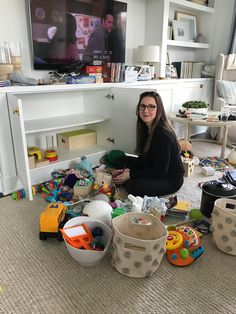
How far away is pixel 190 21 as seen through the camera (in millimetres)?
3598

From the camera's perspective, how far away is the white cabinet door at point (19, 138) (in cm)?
163

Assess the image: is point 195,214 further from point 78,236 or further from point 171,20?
point 171,20

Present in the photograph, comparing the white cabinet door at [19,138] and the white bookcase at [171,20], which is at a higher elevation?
the white bookcase at [171,20]

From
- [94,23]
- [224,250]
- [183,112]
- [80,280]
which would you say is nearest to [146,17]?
[94,23]

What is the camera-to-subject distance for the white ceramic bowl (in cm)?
121

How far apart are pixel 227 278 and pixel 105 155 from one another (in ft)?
5.19

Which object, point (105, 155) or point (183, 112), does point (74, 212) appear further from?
point (183, 112)

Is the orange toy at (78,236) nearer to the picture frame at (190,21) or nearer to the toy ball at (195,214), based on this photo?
the toy ball at (195,214)

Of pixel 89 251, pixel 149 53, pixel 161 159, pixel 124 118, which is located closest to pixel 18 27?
pixel 124 118

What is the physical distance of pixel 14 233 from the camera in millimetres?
1542

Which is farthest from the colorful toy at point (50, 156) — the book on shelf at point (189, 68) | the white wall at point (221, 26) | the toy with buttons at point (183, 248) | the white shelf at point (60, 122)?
the white wall at point (221, 26)

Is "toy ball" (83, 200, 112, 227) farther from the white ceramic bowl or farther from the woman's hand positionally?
the woman's hand

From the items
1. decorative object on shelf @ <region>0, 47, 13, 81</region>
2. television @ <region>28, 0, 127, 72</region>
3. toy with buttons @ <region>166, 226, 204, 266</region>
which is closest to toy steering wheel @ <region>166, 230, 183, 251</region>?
toy with buttons @ <region>166, 226, 204, 266</region>

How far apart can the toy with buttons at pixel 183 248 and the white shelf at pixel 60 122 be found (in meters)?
1.28
